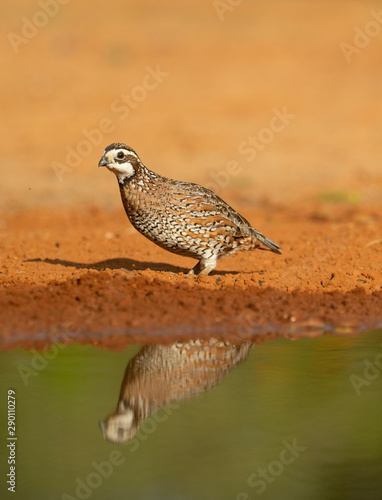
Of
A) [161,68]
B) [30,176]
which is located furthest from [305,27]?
[30,176]

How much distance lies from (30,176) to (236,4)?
66.5 ft

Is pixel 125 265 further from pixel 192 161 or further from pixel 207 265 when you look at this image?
pixel 192 161

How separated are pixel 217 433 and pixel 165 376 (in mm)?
1145

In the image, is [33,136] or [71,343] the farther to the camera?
[33,136]

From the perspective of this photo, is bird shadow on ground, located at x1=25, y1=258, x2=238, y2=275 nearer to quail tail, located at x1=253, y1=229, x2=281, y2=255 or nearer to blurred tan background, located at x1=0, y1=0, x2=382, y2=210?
quail tail, located at x1=253, y1=229, x2=281, y2=255

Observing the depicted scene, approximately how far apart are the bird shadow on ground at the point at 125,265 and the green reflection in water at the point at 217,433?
324 cm

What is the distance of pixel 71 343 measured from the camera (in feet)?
25.3

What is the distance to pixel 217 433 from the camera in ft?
18.3

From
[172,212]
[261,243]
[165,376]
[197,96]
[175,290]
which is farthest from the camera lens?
[197,96]

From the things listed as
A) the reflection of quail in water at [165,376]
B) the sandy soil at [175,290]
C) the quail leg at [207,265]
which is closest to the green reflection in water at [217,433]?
the reflection of quail in water at [165,376]

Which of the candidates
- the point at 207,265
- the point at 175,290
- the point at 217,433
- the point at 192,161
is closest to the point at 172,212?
the point at 207,265

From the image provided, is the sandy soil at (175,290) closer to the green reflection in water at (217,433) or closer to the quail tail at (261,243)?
the quail tail at (261,243)

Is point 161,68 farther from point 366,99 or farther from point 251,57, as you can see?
point 366,99

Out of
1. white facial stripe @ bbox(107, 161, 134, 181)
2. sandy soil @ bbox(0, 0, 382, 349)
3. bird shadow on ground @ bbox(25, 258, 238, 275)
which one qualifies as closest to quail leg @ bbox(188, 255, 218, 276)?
sandy soil @ bbox(0, 0, 382, 349)
